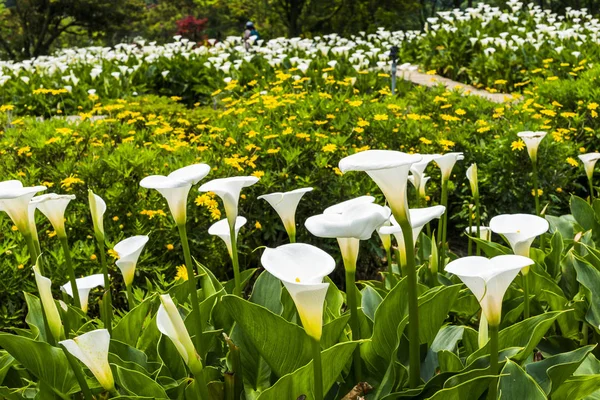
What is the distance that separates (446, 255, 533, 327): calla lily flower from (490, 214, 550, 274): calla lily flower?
0.36m

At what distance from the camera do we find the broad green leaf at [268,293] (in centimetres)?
199

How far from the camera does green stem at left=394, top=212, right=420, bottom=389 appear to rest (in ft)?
4.53

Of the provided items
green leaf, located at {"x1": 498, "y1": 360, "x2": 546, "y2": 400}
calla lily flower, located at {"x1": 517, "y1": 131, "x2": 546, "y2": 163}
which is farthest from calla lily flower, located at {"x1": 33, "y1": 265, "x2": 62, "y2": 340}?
calla lily flower, located at {"x1": 517, "y1": 131, "x2": 546, "y2": 163}

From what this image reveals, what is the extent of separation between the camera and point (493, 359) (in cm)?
144

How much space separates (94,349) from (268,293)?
2.22 ft

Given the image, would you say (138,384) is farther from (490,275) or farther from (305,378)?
(490,275)

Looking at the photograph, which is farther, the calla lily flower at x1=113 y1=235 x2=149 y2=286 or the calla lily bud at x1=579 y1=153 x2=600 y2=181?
the calla lily bud at x1=579 y1=153 x2=600 y2=181

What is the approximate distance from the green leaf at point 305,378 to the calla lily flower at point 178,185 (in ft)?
1.58

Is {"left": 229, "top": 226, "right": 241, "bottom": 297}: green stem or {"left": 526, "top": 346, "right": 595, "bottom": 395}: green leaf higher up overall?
{"left": 229, "top": 226, "right": 241, "bottom": 297}: green stem

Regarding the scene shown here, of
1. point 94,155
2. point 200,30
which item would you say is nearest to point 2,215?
point 94,155

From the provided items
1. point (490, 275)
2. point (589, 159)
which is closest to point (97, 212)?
point (490, 275)

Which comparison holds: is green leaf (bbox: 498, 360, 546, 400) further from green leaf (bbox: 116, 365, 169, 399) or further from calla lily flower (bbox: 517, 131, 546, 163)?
calla lily flower (bbox: 517, 131, 546, 163)

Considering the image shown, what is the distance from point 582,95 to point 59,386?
560cm

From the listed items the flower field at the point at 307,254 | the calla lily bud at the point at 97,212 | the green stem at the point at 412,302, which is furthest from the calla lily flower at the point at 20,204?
the green stem at the point at 412,302
